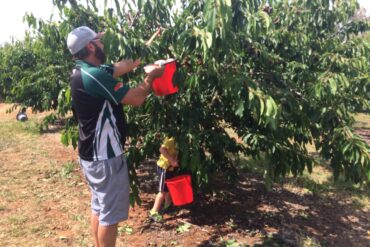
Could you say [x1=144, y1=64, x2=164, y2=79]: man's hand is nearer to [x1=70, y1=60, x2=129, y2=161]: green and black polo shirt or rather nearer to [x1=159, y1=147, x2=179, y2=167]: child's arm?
[x1=70, y1=60, x2=129, y2=161]: green and black polo shirt

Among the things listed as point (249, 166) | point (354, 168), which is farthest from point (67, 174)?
point (354, 168)

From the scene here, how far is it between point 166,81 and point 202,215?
1.96 m

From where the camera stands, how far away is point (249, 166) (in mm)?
6238

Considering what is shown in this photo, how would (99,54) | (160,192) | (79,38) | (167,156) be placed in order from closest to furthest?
(79,38) → (99,54) → (167,156) → (160,192)

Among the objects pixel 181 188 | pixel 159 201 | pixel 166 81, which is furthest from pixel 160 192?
pixel 166 81

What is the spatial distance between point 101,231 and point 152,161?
143 inches

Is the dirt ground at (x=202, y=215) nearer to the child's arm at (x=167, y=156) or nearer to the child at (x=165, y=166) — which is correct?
the child at (x=165, y=166)

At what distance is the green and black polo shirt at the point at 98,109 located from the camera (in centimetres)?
260

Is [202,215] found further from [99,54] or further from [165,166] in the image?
[99,54]

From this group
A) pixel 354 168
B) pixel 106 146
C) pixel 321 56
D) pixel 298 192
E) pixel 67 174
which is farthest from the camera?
pixel 67 174

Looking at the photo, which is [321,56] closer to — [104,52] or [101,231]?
[104,52]

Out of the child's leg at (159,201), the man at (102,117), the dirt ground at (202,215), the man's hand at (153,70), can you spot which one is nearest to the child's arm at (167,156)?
the child's leg at (159,201)

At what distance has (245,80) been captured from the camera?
2.79 meters

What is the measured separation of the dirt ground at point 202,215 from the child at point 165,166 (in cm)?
16
